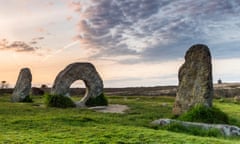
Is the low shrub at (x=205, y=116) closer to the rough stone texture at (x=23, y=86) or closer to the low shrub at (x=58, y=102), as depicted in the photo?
the low shrub at (x=58, y=102)

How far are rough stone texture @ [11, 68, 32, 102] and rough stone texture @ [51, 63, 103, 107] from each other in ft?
19.0

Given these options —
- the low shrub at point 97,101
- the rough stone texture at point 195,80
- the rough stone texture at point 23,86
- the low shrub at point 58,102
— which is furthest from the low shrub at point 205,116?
the rough stone texture at point 23,86

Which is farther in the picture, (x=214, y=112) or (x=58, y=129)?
(x=214, y=112)

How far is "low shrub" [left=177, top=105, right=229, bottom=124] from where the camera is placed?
1736cm

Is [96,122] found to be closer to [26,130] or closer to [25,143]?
[26,130]

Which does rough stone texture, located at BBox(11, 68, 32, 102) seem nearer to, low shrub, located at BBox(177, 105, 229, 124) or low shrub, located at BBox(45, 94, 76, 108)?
low shrub, located at BBox(45, 94, 76, 108)

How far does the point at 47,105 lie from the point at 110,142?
15037 mm

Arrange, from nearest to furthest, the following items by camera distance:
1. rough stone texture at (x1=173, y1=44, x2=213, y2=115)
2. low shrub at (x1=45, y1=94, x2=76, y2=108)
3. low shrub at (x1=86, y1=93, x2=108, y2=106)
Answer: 1. rough stone texture at (x1=173, y1=44, x2=213, y2=115)
2. low shrub at (x1=45, y1=94, x2=76, y2=108)
3. low shrub at (x1=86, y1=93, x2=108, y2=106)

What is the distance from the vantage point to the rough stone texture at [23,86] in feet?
107

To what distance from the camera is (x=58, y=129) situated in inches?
566

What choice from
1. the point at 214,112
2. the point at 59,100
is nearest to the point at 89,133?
the point at 214,112

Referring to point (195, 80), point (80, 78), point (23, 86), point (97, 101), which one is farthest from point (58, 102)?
point (195, 80)

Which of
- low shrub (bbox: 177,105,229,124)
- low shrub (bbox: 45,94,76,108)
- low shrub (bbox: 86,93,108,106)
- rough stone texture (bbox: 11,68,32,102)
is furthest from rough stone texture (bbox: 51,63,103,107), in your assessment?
low shrub (bbox: 177,105,229,124)

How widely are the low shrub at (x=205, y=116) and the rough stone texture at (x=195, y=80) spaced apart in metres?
0.49
